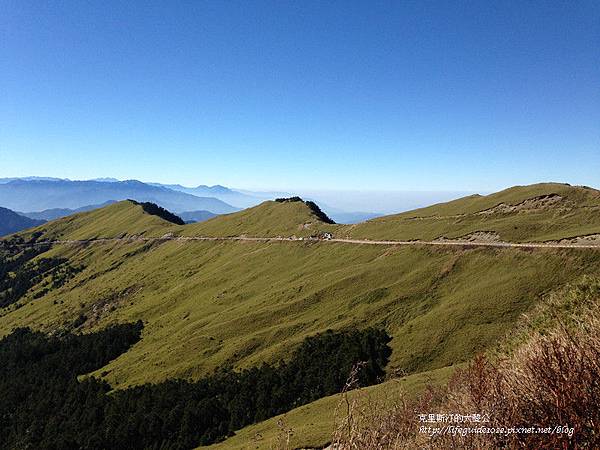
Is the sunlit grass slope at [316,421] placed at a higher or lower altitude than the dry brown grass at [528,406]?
lower

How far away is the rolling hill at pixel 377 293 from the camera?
64.6m

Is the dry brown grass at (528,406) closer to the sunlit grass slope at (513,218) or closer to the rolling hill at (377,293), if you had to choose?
the rolling hill at (377,293)

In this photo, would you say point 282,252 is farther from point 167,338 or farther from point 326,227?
point 167,338

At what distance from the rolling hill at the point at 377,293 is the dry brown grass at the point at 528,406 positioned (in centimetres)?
2226

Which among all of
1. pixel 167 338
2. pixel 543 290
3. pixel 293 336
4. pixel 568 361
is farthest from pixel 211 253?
pixel 568 361

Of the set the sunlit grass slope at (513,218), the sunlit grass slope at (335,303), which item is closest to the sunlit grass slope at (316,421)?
the sunlit grass slope at (335,303)

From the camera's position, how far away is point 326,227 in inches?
6161

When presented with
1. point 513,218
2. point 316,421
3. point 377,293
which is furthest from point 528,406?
point 513,218

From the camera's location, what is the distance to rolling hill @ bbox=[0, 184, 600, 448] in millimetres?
64625

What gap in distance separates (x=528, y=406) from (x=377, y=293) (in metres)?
77.8

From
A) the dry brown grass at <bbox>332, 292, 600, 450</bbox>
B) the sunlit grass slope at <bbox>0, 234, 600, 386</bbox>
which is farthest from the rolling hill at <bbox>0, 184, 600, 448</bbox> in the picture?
the dry brown grass at <bbox>332, 292, 600, 450</bbox>

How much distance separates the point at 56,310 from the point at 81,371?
90.0 meters

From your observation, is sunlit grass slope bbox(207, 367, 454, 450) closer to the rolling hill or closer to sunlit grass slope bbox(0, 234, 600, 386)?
the rolling hill

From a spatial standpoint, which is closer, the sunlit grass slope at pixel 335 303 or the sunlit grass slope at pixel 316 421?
the sunlit grass slope at pixel 316 421
